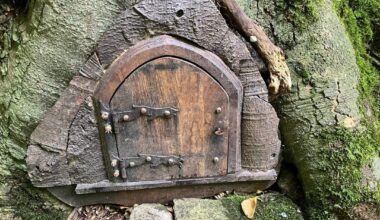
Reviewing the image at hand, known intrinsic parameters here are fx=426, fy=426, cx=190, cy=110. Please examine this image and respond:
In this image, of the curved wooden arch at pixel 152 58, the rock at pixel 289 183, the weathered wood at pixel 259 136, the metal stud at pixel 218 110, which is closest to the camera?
the curved wooden arch at pixel 152 58

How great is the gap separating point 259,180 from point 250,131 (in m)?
0.28

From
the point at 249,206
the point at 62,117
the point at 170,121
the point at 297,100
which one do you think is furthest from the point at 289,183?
the point at 62,117

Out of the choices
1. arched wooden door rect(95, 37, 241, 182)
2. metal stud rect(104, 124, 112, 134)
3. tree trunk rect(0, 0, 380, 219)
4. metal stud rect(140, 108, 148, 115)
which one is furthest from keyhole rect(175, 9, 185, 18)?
metal stud rect(104, 124, 112, 134)

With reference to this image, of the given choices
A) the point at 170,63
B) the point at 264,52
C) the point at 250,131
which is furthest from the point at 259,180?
the point at 170,63

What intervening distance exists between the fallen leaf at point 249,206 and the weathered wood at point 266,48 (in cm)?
56

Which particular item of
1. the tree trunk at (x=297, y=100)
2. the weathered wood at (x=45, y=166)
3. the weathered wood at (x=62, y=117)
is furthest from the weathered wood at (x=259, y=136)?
the weathered wood at (x=45, y=166)

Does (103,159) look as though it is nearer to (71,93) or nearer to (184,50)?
(71,93)

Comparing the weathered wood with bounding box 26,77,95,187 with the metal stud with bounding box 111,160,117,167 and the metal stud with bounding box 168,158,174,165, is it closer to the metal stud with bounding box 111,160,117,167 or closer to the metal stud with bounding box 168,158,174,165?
the metal stud with bounding box 111,160,117,167

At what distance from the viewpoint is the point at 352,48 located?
2111 mm

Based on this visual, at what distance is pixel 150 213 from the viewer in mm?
2057

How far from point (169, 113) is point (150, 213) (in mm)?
539

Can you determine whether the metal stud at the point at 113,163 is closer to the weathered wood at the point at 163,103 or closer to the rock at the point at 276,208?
the weathered wood at the point at 163,103

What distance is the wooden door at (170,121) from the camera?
179 cm

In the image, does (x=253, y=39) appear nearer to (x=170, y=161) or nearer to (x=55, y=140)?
(x=170, y=161)
